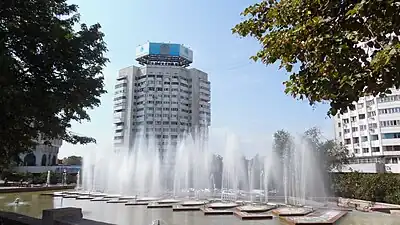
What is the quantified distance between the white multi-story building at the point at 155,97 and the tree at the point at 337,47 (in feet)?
269

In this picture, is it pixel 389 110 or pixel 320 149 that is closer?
pixel 320 149

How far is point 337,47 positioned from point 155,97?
8591cm

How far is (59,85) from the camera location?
7680 millimetres

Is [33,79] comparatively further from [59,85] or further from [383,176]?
[383,176]

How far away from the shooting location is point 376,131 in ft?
183

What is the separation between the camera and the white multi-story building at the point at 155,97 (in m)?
87.1

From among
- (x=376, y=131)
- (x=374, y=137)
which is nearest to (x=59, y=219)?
(x=376, y=131)

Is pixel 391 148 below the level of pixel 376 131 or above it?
below

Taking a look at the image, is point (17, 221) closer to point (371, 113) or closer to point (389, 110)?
point (389, 110)

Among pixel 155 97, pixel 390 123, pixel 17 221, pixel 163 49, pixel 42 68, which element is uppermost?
pixel 163 49

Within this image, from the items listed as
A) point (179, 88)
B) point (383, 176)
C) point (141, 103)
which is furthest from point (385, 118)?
point (141, 103)

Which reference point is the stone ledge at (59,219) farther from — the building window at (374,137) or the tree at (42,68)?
the building window at (374,137)

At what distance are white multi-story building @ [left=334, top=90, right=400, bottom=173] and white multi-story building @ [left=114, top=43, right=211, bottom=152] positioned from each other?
124ft

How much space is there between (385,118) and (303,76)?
5757 cm
